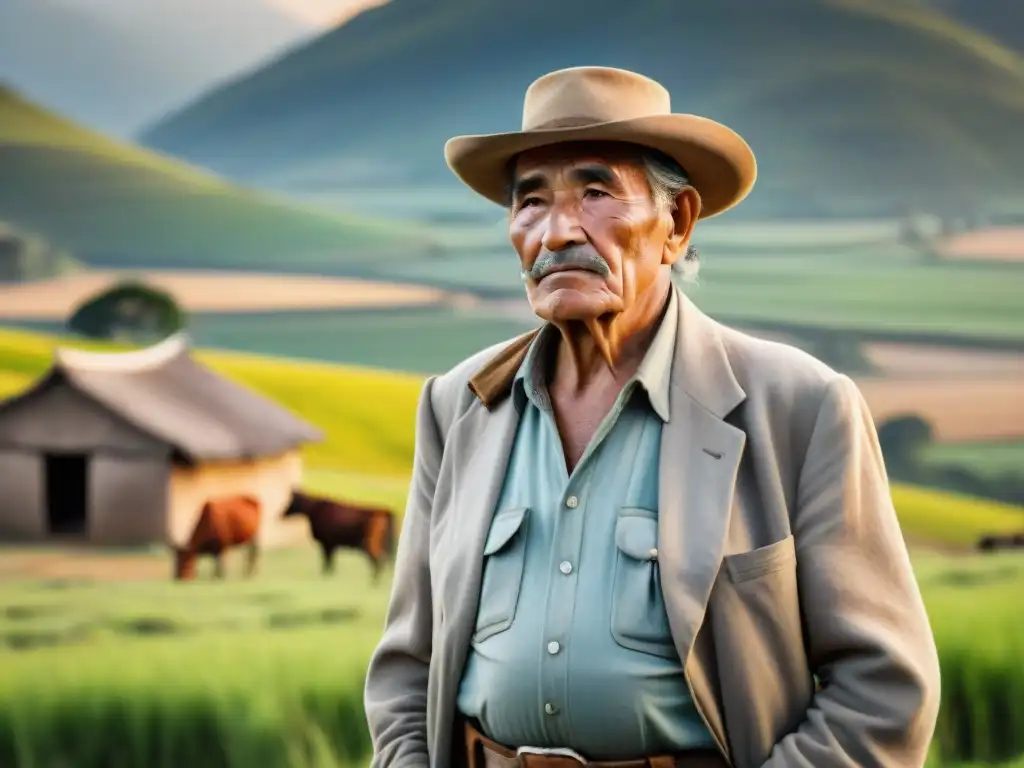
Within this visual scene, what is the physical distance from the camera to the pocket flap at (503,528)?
5.86 ft

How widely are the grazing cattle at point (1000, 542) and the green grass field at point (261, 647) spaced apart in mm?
45

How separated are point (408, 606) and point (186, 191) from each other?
16.3ft

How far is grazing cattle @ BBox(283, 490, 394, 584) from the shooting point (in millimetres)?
5516

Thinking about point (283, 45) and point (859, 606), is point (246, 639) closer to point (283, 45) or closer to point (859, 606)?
point (283, 45)

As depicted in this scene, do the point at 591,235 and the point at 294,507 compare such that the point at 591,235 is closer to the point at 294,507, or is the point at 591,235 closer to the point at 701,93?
the point at 294,507

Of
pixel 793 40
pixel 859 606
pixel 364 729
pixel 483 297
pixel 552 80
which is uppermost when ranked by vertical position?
pixel 793 40

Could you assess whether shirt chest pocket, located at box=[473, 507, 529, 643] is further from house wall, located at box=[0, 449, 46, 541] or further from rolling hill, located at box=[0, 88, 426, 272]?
rolling hill, located at box=[0, 88, 426, 272]

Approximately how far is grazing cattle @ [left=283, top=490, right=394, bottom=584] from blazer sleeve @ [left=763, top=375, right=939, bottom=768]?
3.83 m

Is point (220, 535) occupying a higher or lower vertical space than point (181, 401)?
lower

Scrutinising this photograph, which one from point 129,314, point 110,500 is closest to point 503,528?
point 110,500

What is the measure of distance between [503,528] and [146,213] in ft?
16.6

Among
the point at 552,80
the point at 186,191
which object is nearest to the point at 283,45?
the point at 186,191

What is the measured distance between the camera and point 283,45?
649 centimetres

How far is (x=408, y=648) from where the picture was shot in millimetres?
1945
